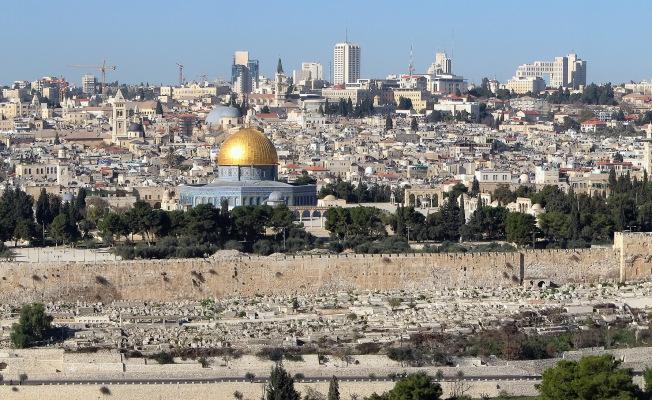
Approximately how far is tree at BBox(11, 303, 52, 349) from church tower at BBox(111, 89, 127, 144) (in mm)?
63125

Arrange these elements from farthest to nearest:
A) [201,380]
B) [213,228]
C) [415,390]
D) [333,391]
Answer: [213,228] → [201,380] → [333,391] → [415,390]

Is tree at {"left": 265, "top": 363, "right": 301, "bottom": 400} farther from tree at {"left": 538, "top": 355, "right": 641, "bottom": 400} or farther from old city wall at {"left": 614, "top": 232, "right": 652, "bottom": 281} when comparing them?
old city wall at {"left": 614, "top": 232, "right": 652, "bottom": 281}

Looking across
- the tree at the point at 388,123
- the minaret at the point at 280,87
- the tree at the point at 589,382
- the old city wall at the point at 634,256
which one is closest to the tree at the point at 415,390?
the tree at the point at 589,382

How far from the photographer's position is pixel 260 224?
50.2 meters

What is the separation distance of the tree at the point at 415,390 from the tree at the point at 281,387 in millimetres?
1398

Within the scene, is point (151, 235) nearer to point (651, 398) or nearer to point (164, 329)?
point (164, 329)

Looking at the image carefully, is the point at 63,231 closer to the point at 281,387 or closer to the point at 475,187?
the point at 475,187

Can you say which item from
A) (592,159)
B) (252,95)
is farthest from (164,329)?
(252,95)

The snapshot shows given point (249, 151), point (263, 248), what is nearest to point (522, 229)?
point (263, 248)

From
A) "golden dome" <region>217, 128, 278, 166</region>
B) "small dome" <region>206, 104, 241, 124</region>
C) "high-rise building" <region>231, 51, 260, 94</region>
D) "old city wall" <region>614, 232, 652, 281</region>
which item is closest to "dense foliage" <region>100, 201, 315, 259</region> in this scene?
"golden dome" <region>217, 128, 278, 166</region>

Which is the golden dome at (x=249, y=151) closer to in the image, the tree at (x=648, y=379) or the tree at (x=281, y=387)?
the tree at (x=648, y=379)

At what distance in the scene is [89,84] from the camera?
16825 cm

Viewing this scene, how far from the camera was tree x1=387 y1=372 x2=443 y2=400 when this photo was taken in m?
29.9

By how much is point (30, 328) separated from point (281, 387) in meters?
7.26
